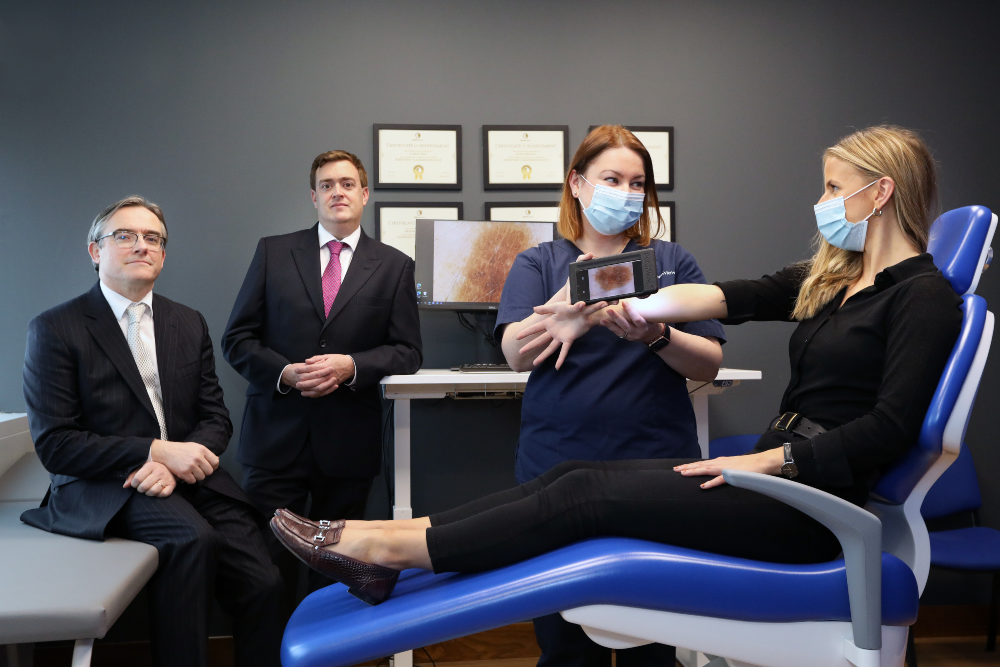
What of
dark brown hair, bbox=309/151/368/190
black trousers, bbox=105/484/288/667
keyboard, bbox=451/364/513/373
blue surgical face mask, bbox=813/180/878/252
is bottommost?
black trousers, bbox=105/484/288/667

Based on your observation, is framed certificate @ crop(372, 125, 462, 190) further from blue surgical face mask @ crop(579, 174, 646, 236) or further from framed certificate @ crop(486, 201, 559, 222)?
blue surgical face mask @ crop(579, 174, 646, 236)

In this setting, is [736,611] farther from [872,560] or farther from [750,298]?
[750,298]

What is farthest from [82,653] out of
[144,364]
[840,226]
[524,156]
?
[524,156]

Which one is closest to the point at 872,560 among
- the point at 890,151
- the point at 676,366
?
the point at 676,366

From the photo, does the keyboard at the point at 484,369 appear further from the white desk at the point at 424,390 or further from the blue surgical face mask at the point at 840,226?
the blue surgical face mask at the point at 840,226

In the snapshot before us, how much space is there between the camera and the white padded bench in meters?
1.39

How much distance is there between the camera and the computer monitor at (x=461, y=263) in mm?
2629

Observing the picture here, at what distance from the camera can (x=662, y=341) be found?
1.47m

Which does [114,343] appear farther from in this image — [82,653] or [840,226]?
[840,226]

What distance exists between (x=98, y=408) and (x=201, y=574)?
0.58 meters

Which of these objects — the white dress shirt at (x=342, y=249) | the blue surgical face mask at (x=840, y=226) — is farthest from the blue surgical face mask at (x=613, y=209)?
the white dress shirt at (x=342, y=249)

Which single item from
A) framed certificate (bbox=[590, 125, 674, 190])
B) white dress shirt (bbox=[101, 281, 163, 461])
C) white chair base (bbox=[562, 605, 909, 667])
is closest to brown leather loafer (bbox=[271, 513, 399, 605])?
white chair base (bbox=[562, 605, 909, 667])

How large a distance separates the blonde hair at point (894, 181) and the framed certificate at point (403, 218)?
1653 mm

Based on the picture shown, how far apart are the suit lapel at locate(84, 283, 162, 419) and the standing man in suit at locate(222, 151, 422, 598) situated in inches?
13.3
